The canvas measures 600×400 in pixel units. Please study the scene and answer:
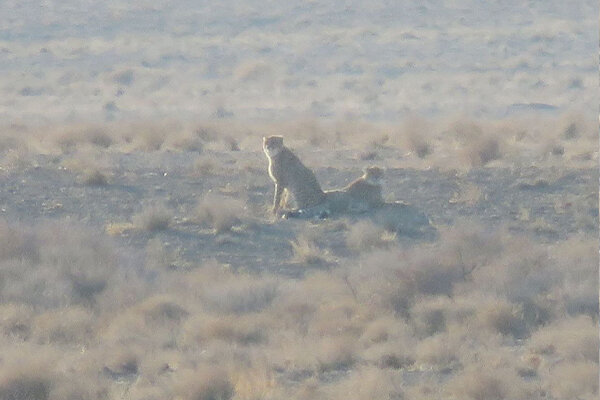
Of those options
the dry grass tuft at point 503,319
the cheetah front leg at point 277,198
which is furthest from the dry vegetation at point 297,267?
the cheetah front leg at point 277,198

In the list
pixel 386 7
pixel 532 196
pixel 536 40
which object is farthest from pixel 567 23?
pixel 532 196

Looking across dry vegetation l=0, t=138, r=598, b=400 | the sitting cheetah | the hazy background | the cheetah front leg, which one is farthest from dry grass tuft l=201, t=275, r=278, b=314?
the hazy background

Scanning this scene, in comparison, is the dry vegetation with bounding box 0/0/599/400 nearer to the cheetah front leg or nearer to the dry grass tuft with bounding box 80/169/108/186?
the dry grass tuft with bounding box 80/169/108/186

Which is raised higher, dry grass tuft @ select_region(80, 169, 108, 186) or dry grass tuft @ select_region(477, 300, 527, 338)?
dry grass tuft @ select_region(477, 300, 527, 338)

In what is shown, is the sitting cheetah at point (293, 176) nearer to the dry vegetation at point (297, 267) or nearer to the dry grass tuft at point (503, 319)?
the dry vegetation at point (297, 267)

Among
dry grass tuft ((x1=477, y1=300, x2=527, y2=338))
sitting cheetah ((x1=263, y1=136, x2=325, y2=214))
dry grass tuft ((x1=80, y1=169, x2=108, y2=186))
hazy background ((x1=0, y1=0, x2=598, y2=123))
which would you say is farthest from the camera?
hazy background ((x1=0, y1=0, x2=598, y2=123))

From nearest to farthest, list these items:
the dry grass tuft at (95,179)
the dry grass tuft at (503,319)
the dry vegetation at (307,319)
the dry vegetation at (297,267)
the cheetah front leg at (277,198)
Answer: the dry vegetation at (307,319) < the dry vegetation at (297,267) < the dry grass tuft at (503,319) < the cheetah front leg at (277,198) < the dry grass tuft at (95,179)

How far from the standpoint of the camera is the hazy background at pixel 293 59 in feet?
176

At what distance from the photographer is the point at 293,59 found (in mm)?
65188

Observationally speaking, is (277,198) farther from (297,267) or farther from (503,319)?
(503,319)

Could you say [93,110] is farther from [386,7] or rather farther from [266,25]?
[386,7]

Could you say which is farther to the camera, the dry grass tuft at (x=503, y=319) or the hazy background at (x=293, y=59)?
the hazy background at (x=293, y=59)

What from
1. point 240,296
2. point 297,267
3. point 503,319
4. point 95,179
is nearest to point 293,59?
point 95,179

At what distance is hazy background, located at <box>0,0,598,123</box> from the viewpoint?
176 ft
